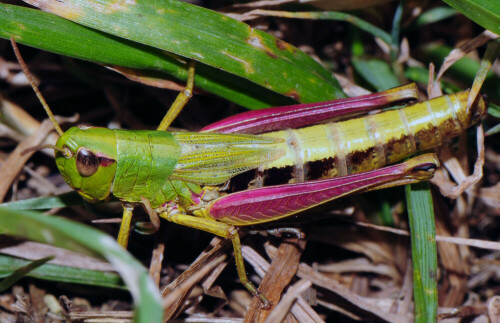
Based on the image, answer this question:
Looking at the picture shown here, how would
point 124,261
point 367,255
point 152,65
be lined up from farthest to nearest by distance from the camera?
point 367,255
point 152,65
point 124,261

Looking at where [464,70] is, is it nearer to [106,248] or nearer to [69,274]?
[106,248]

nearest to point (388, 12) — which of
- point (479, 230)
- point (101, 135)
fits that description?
point (479, 230)

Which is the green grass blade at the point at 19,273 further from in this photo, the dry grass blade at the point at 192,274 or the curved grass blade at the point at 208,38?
the curved grass blade at the point at 208,38

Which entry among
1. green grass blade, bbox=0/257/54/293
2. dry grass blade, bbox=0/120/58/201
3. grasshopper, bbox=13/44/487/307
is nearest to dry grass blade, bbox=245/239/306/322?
grasshopper, bbox=13/44/487/307

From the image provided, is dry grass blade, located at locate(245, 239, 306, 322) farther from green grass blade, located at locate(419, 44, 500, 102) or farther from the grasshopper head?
green grass blade, located at locate(419, 44, 500, 102)

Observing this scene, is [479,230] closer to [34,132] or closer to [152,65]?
[152,65]

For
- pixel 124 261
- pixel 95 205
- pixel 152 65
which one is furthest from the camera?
pixel 95 205
